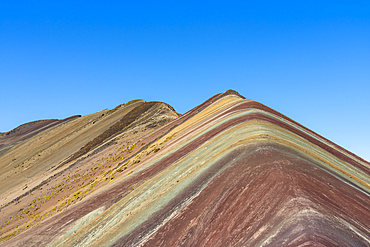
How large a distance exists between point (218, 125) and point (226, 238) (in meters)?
17.3

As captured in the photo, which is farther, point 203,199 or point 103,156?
point 103,156

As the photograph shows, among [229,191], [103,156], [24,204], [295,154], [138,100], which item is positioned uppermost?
[138,100]

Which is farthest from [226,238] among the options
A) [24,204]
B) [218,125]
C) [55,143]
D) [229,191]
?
[55,143]

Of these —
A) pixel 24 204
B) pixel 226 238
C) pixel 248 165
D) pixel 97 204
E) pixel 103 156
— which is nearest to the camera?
pixel 226 238

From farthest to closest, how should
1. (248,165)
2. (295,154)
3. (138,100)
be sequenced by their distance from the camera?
(138,100) → (295,154) → (248,165)

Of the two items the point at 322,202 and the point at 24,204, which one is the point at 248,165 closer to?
the point at 322,202

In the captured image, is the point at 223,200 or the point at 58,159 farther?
the point at 58,159

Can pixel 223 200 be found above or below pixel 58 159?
below

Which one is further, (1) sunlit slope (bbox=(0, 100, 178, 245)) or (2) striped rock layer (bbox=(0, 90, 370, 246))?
(1) sunlit slope (bbox=(0, 100, 178, 245))

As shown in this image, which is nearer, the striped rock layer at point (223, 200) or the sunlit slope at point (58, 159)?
the striped rock layer at point (223, 200)

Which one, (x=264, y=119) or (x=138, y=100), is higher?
(x=138, y=100)

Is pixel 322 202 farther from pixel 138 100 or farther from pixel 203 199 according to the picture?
pixel 138 100

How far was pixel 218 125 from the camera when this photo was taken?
30.2 m

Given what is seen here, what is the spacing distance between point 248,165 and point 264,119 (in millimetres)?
10339
